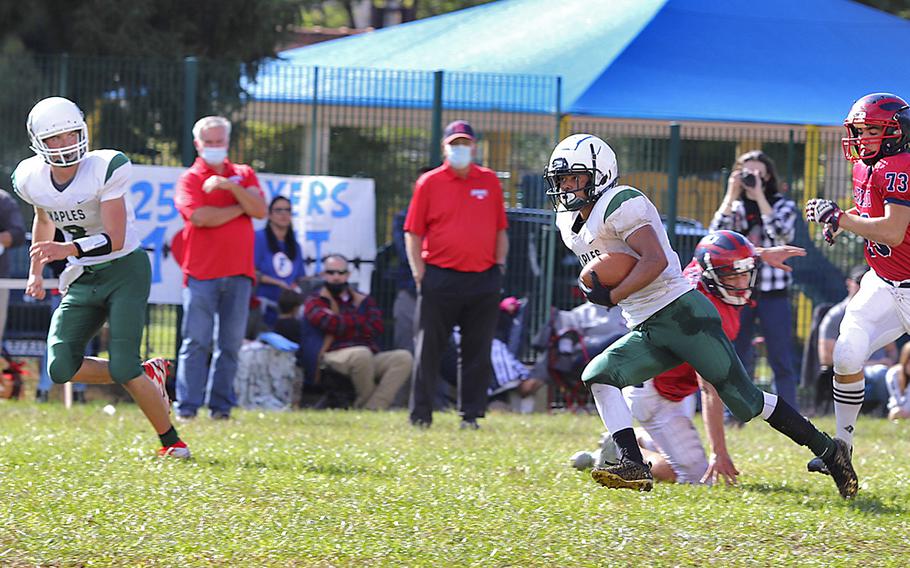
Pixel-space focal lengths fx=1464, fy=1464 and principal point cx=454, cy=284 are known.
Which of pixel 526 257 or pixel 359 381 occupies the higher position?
pixel 526 257

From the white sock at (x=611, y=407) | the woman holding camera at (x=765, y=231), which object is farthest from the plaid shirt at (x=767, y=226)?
the white sock at (x=611, y=407)

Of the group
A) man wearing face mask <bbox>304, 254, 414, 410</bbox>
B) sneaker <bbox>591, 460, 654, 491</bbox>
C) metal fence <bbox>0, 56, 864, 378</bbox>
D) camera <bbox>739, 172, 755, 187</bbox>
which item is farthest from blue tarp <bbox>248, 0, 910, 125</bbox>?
sneaker <bbox>591, 460, 654, 491</bbox>

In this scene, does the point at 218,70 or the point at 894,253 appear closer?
the point at 894,253

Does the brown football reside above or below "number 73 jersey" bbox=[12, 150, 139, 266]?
below

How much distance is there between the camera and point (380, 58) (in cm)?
1833

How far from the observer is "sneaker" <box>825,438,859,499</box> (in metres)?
7.37

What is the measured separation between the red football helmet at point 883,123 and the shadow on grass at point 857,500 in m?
1.74

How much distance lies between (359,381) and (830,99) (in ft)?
21.9

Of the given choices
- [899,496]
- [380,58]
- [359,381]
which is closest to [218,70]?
[359,381]

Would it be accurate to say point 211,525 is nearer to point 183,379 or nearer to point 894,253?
point 894,253

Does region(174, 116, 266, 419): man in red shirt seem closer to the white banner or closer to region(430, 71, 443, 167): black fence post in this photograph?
the white banner

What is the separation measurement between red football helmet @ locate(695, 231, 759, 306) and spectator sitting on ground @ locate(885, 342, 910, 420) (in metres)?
5.70

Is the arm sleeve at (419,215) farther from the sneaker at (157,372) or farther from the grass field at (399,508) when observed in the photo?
the sneaker at (157,372)

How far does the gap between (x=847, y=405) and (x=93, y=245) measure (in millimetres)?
4196
